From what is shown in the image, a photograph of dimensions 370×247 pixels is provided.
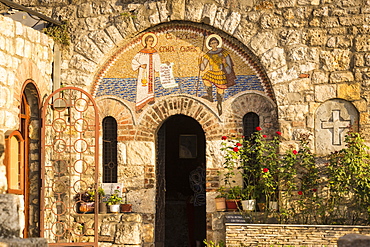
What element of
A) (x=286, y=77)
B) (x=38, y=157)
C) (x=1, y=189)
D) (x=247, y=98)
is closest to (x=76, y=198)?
(x=38, y=157)

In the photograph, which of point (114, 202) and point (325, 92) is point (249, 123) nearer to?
point (325, 92)

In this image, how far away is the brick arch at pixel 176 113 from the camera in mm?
9914

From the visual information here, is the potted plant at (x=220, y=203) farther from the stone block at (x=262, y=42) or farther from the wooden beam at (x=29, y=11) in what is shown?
the wooden beam at (x=29, y=11)

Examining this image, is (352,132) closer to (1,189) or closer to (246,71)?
(246,71)

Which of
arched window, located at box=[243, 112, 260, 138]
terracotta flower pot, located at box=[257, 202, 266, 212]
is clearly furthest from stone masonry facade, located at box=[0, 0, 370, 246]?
terracotta flower pot, located at box=[257, 202, 266, 212]

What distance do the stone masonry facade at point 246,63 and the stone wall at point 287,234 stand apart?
0.78 meters

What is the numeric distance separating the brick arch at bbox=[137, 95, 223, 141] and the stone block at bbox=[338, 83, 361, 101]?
6.13ft

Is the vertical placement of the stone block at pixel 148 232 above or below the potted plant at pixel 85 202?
below

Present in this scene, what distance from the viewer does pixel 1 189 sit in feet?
25.3

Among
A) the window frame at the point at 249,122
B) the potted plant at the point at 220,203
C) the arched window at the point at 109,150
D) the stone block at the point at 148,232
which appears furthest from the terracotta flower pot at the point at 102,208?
the window frame at the point at 249,122

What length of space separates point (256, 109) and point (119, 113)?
215 centimetres

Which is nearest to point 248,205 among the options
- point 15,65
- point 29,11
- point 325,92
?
point 325,92

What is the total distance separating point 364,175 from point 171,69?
3.33 metres

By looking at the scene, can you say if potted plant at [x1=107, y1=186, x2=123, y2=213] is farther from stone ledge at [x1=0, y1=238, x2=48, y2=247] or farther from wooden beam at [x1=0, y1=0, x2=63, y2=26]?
stone ledge at [x1=0, y1=238, x2=48, y2=247]
